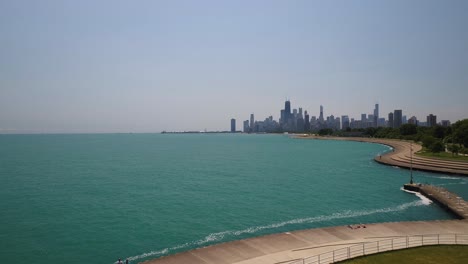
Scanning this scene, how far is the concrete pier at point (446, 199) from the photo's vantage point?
125 ft

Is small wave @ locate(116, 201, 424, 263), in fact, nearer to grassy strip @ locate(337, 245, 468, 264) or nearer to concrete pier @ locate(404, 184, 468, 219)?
concrete pier @ locate(404, 184, 468, 219)

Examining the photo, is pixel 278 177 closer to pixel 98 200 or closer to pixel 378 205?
pixel 378 205

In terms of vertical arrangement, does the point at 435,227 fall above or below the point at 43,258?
above

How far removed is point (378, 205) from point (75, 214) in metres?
39.2

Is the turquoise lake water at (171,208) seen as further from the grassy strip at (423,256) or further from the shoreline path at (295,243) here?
the grassy strip at (423,256)

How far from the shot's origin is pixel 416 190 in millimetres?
53500

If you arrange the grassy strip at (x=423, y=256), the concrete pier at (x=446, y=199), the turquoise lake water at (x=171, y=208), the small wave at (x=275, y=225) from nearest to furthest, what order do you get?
the grassy strip at (x=423, y=256) < the small wave at (x=275, y=225) < the turquoise lake water at (x=171, y=208) < the concrete pier at (x=446, y=199)

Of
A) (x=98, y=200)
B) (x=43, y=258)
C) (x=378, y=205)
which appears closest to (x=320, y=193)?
(x=378, y=205)

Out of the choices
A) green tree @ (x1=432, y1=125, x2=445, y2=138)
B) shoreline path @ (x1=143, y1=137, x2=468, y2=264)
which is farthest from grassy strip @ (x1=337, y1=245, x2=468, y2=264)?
green tree @ (x1=432, y1=125, x2=445, y2=138)

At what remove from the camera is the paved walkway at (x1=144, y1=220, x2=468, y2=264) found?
893 inches

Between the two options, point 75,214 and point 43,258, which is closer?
point 43,258

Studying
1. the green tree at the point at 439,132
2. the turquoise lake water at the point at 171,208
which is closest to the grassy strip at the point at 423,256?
the turquoise lake water at the point at 171,208

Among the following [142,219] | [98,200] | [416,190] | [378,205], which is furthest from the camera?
[416,190]

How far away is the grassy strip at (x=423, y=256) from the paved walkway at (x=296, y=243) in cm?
287
